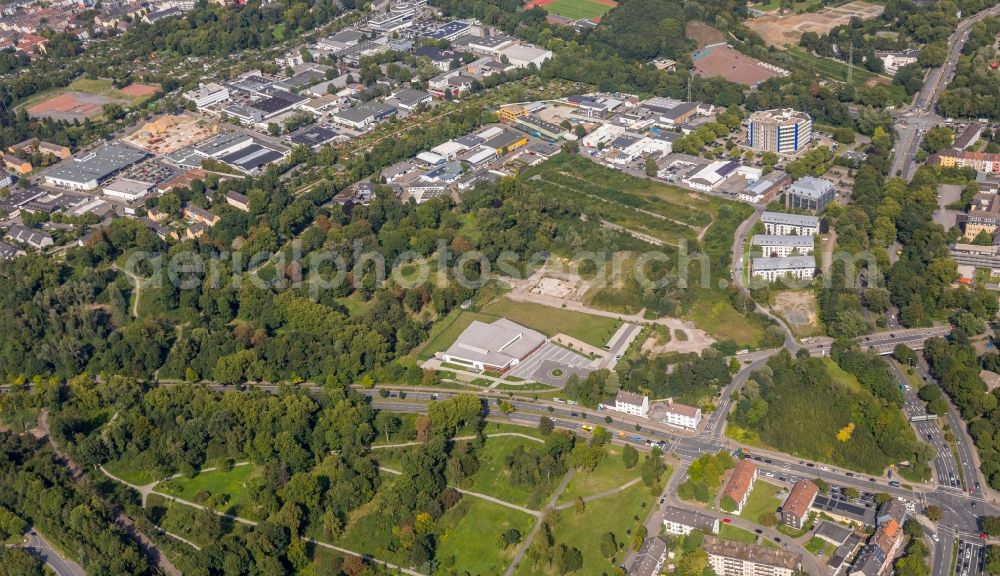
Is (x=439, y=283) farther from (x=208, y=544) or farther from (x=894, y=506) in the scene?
(x=894, y=506)

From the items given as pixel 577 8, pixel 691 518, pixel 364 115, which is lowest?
pixel 364 115

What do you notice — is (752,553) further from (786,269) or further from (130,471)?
(130,471)

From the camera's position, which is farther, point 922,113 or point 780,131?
point 922,113

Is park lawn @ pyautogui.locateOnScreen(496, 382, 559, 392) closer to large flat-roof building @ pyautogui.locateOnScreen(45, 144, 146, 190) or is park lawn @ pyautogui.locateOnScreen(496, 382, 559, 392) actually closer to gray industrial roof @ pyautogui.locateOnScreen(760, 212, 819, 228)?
gray industrial roof @ pyautogui.locateOnScreen(760, 212, 819, 228)

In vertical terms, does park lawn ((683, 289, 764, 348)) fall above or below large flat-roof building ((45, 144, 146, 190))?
above

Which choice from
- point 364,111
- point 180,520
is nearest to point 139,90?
point 364,111

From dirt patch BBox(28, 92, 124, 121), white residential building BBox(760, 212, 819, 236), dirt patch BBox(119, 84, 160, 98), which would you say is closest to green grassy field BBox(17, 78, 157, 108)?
A: dirt patch BBox(119, 84, 160, 98)

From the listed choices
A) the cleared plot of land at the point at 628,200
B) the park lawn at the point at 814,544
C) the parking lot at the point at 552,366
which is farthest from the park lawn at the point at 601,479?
the cleared plot of land at the point at 628,200
